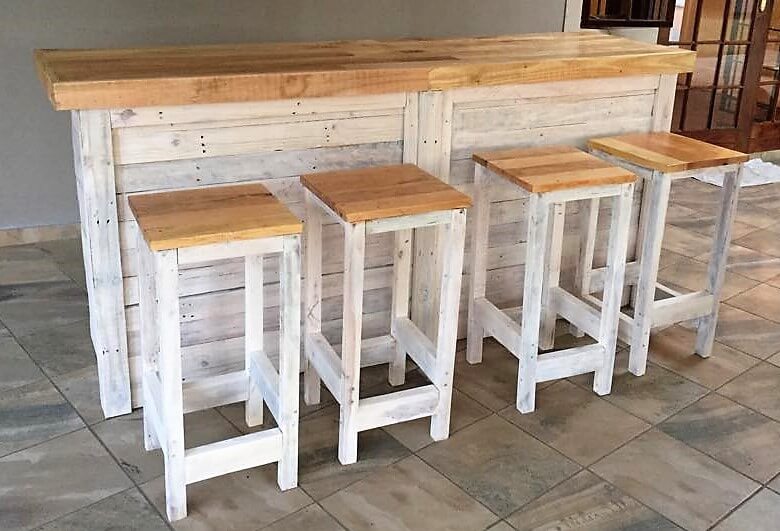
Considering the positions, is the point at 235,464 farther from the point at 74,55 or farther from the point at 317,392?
the point at 74,55

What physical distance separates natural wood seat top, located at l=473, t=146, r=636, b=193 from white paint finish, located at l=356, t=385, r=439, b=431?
0.67 meters

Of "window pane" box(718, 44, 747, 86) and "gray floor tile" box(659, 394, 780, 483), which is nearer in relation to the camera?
"gray floor tile" box(659, 394, 780, 483)

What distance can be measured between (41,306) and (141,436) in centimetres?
105

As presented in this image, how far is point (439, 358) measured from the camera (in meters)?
2.36

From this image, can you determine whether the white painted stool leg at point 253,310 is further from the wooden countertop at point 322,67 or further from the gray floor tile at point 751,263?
the gray floor tile at point 751,263

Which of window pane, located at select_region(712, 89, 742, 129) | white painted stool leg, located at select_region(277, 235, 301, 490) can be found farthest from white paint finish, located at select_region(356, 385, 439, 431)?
window pane, located at select_region(712, 89, 742, 129)

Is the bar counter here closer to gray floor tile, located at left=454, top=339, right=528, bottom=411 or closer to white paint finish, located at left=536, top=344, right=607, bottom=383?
gray floor tile, located at left=454, top=339, right=528, bottom=411

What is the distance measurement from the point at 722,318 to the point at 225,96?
2147 millimetres

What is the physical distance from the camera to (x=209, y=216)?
6.52 feet

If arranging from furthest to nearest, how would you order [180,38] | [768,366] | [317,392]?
[180,38] < [768,366] < [317,392]

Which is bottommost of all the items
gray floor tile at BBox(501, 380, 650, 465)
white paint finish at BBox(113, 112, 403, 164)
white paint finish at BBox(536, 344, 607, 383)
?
gray floor tile at BBox(501, 380, 650, 465)

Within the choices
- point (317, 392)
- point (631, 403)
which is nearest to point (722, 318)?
point (631, 403)

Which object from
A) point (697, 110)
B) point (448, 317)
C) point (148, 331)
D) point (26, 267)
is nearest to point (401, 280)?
point (448, 317)

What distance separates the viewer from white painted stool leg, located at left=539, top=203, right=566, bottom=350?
9.43ft
